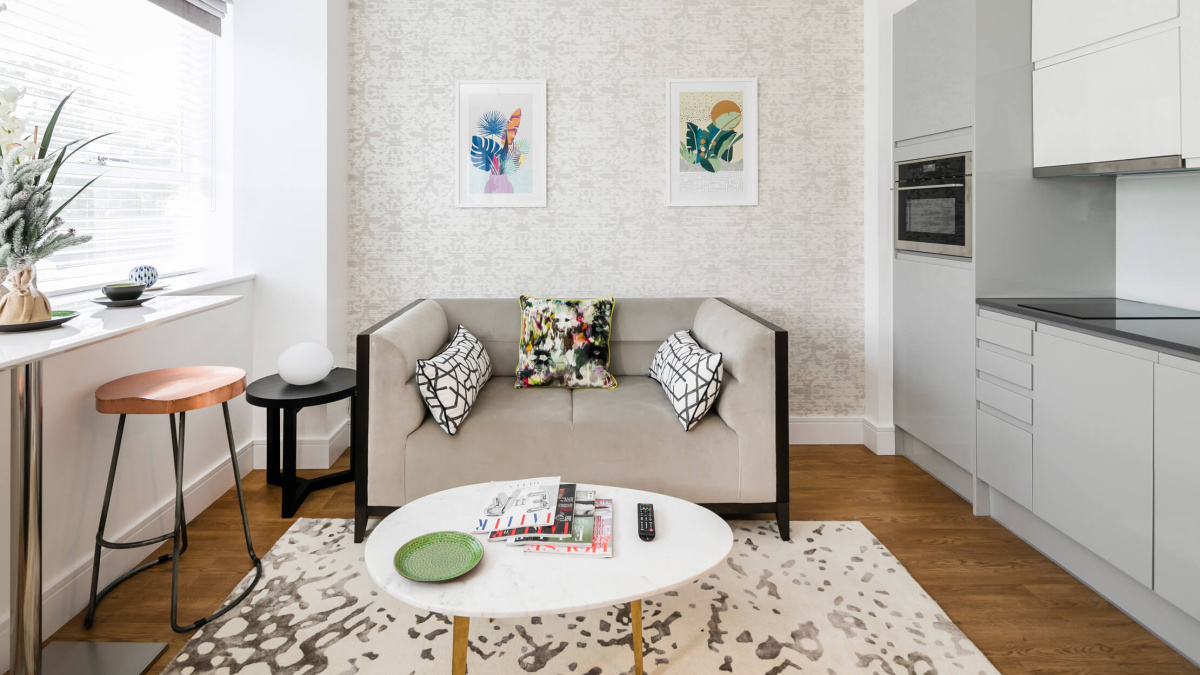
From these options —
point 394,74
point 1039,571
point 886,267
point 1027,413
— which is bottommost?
point 1039,571

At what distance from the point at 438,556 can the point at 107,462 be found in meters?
1.48

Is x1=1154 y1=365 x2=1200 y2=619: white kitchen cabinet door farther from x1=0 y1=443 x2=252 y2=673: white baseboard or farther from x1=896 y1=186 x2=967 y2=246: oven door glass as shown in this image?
x1=0 y1=443 x2=252 y2=673: white baseboard

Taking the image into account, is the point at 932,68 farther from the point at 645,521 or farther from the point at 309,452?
the point at 309,452

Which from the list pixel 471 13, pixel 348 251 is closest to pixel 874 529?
pixel 348 251

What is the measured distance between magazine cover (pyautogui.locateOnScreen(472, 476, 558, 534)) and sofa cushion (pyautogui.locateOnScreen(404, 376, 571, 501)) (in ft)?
1.73

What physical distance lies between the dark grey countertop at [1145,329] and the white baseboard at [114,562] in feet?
10.1

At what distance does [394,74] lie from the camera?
145 inches

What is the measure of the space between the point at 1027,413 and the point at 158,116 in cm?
378

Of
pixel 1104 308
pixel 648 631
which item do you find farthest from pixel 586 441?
pixel 1104 308

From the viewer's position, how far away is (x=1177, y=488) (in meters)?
1.91

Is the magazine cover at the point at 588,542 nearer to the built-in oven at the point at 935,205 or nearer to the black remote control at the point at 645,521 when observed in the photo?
the black remote control at the point at 645,521

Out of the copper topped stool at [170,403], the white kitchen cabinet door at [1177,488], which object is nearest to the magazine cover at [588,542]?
the copper topped stool at [170,403]

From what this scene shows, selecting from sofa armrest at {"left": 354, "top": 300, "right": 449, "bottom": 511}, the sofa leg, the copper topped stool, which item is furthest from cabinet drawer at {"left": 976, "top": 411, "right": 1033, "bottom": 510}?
the copper topped stool

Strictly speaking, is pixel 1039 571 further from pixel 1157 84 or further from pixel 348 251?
pixel 348 251
